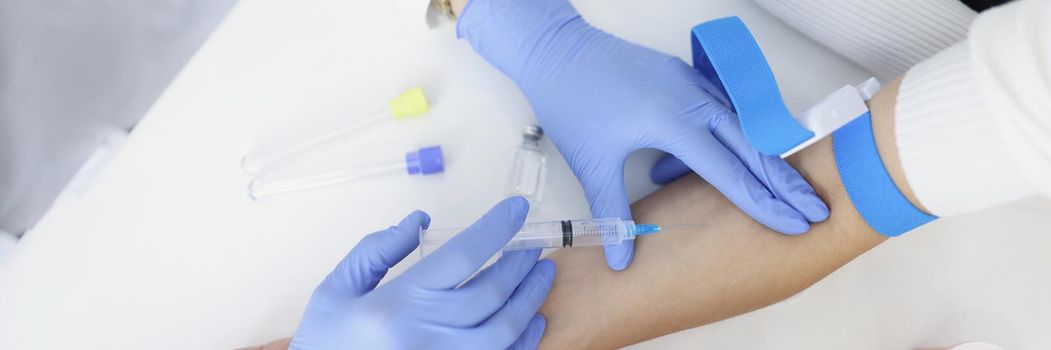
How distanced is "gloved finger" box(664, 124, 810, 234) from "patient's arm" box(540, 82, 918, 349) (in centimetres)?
3

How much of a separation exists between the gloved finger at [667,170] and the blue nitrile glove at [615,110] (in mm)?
70

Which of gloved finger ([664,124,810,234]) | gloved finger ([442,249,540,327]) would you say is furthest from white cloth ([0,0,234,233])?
gloved finger ([664,124,810,234])

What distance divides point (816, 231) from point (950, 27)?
365mm

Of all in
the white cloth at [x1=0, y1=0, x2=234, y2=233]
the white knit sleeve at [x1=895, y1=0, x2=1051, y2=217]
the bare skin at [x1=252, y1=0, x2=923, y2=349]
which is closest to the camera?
the white knit sleeve at [x1=895, y1=0, x2=1051, y2=217]

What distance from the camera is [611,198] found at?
0.90 m

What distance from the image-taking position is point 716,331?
943mm

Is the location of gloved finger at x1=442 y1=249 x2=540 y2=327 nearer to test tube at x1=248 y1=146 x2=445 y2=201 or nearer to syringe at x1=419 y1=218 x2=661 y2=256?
syringe at x1=419 y1=218 x2=661 y2=256

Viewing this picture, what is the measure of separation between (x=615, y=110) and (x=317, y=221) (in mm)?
463

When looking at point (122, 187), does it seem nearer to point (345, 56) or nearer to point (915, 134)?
point (345, 56)

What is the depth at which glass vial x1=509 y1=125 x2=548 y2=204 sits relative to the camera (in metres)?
0.96

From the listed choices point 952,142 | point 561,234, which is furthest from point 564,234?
point 952,142

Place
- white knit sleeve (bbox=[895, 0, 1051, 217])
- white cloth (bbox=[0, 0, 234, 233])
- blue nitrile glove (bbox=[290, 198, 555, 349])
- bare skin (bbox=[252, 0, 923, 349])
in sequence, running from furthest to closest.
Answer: white cloth (bbox=[0, 0, 234, 233]), bare skin (bbox=[252, 0, 923, 349]), blue nitrile glove (bbox=[290, 198, 555, 349]), white knit sleeve (bbox=[895, 0, 1051, 217])

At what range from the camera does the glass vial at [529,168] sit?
0.96m

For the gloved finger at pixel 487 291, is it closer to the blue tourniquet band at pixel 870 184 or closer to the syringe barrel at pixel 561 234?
the syringe barrel at pixel 561 234
